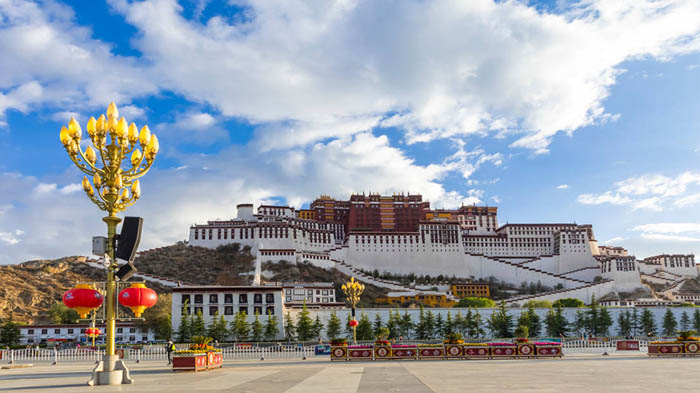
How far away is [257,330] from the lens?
6178 cm

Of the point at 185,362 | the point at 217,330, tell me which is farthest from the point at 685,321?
the point at 185,362

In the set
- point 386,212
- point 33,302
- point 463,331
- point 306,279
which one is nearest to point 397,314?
point 463,331

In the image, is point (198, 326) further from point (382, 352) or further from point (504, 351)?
point (504, 351)

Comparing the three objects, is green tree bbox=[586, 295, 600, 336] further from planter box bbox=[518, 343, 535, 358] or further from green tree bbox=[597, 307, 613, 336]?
planter box bbox=[518, 343, 535, 358]

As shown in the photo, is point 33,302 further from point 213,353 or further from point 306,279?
point 213,353

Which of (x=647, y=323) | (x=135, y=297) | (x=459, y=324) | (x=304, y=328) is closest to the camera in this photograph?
(x=135, y=297)

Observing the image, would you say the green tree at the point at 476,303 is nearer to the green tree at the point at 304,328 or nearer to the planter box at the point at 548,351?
the green tree at the point at 304,328

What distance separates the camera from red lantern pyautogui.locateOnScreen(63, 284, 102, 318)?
17.0 meters

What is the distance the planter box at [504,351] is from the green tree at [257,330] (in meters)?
35.7

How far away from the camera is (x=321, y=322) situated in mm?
69562

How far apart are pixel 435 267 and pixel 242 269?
4561 centimetres

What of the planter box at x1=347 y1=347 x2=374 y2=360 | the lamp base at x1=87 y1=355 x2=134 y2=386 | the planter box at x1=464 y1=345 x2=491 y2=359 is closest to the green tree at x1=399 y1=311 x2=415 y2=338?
the planter box at x1=347 y1=347 x2=374 y2=360

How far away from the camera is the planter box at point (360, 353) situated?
1304 inches

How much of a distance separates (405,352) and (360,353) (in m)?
2.81
